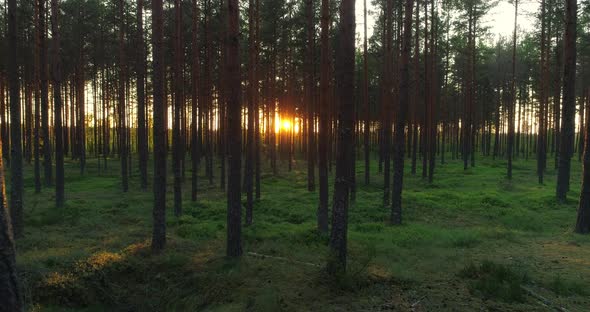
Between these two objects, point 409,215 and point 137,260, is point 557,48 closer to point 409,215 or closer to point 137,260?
point 409,215

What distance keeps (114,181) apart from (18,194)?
52.5 ft

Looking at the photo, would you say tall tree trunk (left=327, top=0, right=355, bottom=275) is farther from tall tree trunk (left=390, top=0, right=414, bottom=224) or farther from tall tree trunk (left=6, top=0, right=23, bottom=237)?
tall tree trunk (left=6, top=0, right=23, bottom=237)

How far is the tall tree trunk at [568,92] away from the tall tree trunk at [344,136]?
10.5m

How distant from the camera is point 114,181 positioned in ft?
86.1

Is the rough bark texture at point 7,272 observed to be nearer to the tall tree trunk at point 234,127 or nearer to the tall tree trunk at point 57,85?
the tall tree trunk at point 234,127

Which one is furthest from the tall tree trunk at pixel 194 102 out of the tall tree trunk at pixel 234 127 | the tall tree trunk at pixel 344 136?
the tall tree trunk at pixel 344 136

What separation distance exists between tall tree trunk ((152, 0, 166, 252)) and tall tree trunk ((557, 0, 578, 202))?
14130mm

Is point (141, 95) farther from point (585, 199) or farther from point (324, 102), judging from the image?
point (585, 199)

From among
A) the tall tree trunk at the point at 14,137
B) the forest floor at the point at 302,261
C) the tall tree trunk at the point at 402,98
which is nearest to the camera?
the forest floor at the point at 302,261

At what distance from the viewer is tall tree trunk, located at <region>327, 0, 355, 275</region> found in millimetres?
7215

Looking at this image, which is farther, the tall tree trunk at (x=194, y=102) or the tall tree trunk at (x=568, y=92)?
the tall tree trunk at (x=194, y=102)

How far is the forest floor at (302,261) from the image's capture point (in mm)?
6602

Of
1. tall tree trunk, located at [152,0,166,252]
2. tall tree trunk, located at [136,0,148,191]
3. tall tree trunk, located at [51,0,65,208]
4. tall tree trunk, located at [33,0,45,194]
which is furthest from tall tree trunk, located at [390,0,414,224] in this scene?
tall tree trunk, located at [51,0,65,208]

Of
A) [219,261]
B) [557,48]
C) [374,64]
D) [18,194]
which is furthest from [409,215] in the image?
[374,64]
